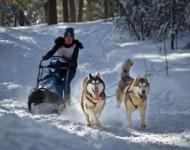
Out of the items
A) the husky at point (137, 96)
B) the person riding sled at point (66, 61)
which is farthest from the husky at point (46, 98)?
the husky at point (137, 96)

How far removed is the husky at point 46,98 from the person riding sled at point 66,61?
20cm

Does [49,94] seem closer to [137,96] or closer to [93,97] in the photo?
[93,97]

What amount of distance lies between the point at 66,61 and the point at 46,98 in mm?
1003

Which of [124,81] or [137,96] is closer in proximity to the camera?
[137,96]

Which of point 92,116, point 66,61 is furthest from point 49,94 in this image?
point 92,116

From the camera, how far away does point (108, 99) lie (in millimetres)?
13336

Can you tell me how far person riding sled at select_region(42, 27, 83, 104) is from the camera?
1162 centimetres

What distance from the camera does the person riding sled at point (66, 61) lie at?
38.1 feet


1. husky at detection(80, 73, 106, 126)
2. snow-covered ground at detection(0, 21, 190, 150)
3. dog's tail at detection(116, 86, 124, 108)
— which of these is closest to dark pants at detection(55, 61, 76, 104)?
snow-covered ground at detection(0, 21, 190, 150)

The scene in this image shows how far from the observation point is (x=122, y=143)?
7.80 m

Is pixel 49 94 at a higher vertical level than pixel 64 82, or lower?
lower

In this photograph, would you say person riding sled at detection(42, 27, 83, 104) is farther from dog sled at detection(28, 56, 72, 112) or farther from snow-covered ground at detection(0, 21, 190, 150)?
snow-covered ground at detection(0, 21, 190, 150)

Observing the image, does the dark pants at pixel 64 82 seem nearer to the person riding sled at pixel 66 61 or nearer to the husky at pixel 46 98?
the person riding sled at pixel 66 61

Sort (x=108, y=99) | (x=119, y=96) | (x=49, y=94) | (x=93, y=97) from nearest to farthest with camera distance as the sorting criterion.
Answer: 1. (x=93, y=97)
2. (x=49, y=94)
3. (x=119, y=96)
4. (x=108, y=99)
